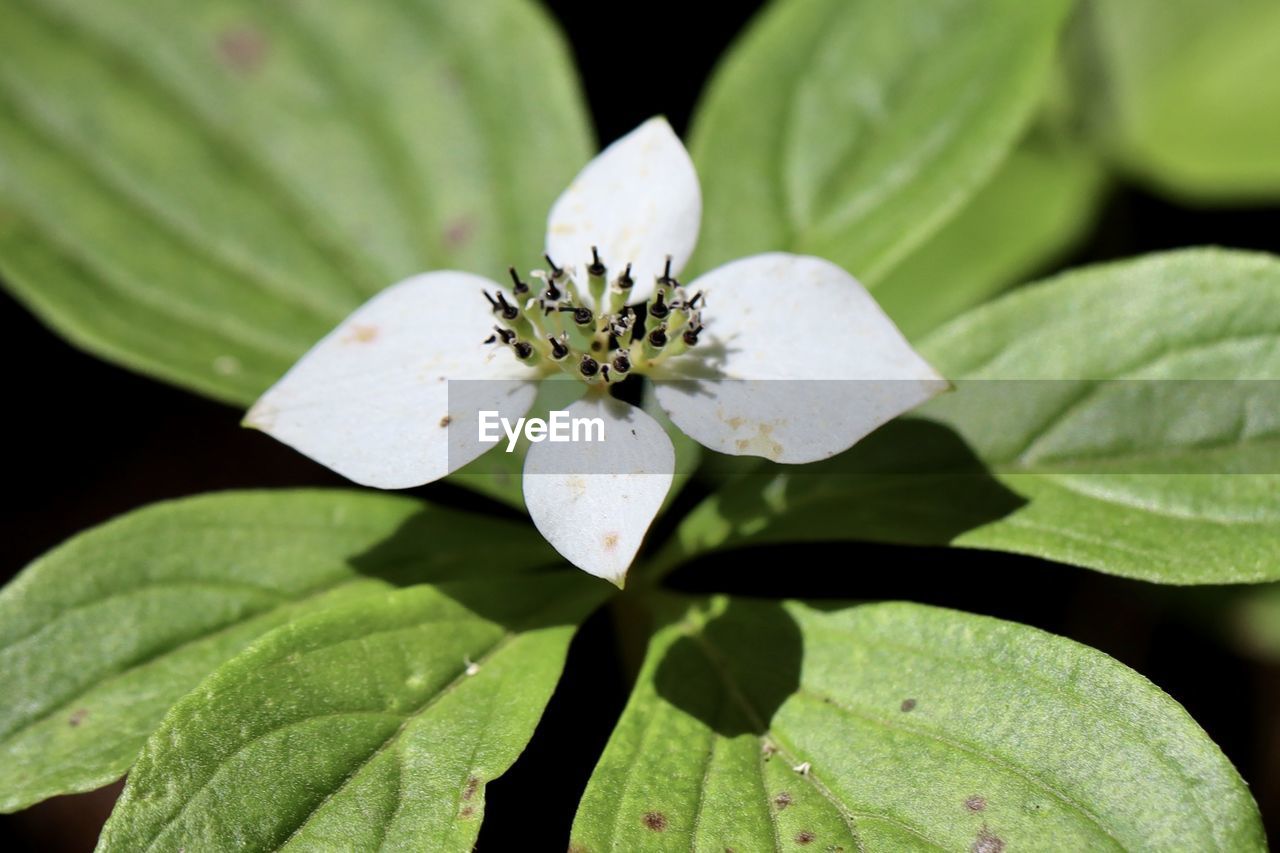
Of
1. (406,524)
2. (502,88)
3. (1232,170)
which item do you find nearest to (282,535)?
(406,524)

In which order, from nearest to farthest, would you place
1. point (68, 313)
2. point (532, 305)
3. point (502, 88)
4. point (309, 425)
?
point (309, 425), point (532, 305), point (68, 313), point (502, 88)

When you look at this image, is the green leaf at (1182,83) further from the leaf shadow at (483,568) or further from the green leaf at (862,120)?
the leaf shadow at (483,568)

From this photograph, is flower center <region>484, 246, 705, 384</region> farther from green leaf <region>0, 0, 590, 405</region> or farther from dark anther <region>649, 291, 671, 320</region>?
green leaf <region>0, 0, 590, 405</region>

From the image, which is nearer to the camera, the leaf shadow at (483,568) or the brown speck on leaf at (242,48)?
the leaf shadow at (483,568)

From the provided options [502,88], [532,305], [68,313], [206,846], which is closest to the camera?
[206,846]

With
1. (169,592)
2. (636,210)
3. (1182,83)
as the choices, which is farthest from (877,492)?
(1182,83)

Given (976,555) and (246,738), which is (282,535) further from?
(976,555)

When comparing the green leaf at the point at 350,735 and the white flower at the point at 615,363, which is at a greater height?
the white flower at the point at 615,363

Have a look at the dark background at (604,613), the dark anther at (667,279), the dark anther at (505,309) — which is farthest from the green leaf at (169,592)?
the dark background at (604,613)

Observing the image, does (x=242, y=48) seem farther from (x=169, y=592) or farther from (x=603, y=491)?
(x=603, y=491)
